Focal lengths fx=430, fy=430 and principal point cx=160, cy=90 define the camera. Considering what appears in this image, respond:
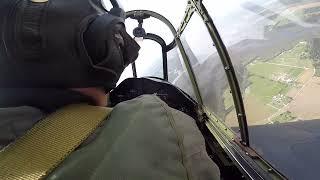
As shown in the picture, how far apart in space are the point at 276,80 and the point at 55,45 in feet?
5.08

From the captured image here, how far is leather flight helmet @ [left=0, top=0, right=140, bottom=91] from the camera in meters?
1.11

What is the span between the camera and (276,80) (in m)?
2.38

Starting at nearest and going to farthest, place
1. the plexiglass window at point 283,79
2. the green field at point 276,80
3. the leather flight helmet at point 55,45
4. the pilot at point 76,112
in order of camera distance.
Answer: the pilot at point 76,112 < the leather flight helmet at point 55,45 < the plexiglass window at point 283,79 < the green field at point 276,80

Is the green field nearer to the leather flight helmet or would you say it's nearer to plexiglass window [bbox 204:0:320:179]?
plexiglass window [bbox 204:0:320:179]

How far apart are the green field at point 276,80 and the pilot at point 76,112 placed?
1.09 meters

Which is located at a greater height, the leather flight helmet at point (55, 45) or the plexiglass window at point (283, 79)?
the leather flight helmet at point (55, 45)

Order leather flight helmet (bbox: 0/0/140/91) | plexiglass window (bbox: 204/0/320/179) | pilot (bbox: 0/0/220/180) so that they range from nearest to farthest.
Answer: pilot (bbox: 0/0/220/180), leather flight helmet (bbox: 0/0/140/91), plexiglass window (bbox: 204/0/320/179)

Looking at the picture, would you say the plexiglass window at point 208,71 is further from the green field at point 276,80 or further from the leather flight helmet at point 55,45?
the leather flight helmet at point 55,45

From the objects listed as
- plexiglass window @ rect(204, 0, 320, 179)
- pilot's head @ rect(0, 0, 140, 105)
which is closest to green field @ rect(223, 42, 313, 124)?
plexiglass window @ rect(204, 0, 320, 179)

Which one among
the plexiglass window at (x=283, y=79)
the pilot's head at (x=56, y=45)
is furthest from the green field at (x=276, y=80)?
the pilot's head at (x=56, y=45)

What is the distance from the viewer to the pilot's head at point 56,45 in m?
1.11

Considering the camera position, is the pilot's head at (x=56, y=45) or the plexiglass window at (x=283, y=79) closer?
the pilot's head at (x=56, y=45)

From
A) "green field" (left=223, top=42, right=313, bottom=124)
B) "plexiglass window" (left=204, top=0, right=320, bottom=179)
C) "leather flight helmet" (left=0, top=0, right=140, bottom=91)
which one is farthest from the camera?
"green field" (left=223, top=42, right=313, bottom=124)

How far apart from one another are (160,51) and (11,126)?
11.0 ft
